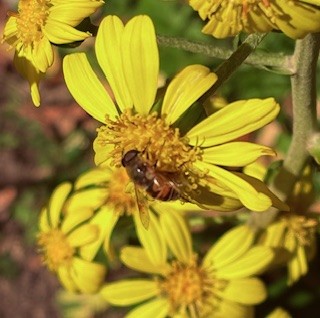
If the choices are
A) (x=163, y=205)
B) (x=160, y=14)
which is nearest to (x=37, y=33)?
(x=163, y=205)

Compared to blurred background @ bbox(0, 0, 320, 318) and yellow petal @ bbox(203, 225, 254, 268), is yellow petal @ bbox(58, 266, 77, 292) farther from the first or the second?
blurred background @ bbox(0, 0, 320, 318)

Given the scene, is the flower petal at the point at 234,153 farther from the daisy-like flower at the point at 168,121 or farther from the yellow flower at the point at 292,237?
the yellow flower at the point at 292,237

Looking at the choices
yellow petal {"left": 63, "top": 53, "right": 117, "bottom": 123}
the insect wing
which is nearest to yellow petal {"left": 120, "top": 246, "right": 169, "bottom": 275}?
the insect wing

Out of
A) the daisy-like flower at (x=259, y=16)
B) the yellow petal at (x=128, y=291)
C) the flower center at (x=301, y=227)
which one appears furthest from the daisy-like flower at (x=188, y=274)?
the daisy-like flower at (x=259, y=16)

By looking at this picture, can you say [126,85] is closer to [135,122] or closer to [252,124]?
[135,122]

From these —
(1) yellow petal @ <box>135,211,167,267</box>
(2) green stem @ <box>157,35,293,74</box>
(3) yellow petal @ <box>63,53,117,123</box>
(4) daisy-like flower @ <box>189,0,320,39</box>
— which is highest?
(4) daisy-like flower @ <box>189,0,320,39</box>

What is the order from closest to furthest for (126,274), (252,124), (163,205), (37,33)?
(252,124), (37,33), (163,205), (126,274)

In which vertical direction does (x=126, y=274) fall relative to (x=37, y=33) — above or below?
below

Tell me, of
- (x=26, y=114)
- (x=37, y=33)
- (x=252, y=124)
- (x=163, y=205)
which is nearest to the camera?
(x=252, y=124)
